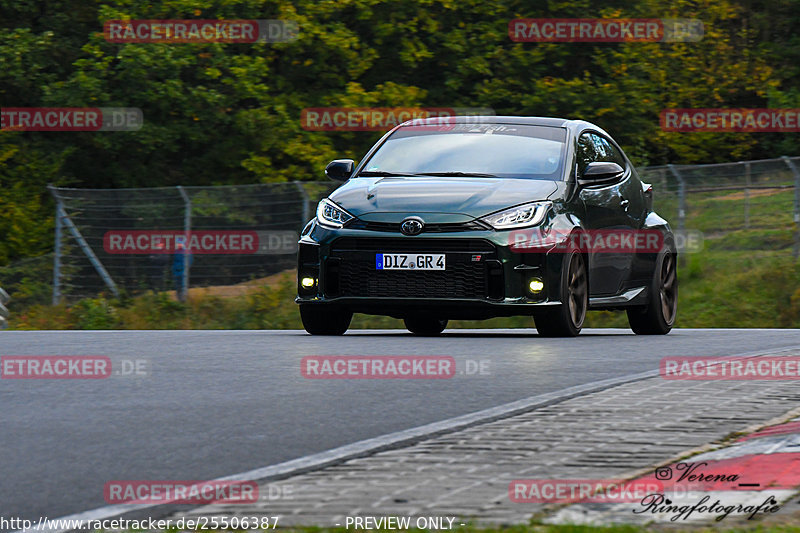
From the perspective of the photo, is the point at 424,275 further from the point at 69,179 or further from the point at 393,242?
the point at 69,179

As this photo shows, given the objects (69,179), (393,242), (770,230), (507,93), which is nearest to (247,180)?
(69,179)

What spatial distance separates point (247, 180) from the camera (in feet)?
93.4

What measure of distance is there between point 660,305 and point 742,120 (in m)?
27.1

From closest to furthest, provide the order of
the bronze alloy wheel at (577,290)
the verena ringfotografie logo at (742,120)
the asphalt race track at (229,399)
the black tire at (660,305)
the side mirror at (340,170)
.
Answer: the asphalt race track at (229,399), the bronze alloy wheel at (577,290), the side mirror at (340,170), the black tire at (660,305), the verena ringfotografie logo at (742,120)

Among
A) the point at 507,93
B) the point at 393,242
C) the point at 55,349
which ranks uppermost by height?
the point at 507,93

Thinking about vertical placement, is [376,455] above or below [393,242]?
below

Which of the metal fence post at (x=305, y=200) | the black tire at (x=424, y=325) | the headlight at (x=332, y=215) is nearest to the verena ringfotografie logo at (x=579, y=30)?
the metal fence post at (x=305, y=200)

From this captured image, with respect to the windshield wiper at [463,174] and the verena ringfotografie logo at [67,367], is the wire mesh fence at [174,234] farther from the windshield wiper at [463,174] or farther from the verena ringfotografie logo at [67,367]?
the verena ringfotografie logo at [67,367]

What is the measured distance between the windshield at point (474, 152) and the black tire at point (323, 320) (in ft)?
4.14

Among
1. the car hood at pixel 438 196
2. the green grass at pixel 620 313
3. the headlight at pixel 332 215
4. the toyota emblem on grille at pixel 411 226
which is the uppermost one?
the car hood at pixel 438 196

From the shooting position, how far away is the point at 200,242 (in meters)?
21.5

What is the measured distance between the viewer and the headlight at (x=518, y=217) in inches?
472

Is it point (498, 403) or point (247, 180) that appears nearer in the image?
point (498, 403)

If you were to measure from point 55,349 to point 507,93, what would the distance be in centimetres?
1905
